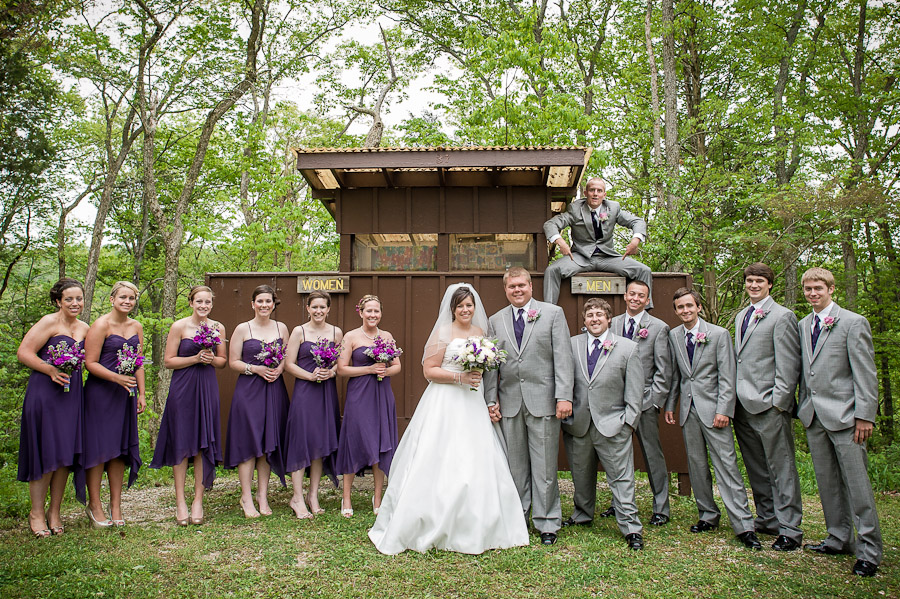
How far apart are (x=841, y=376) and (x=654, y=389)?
4.99ft

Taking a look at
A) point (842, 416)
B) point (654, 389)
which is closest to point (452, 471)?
point (654, 389)

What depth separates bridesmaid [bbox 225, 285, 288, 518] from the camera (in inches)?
221

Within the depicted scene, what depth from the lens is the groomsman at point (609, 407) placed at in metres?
4.89

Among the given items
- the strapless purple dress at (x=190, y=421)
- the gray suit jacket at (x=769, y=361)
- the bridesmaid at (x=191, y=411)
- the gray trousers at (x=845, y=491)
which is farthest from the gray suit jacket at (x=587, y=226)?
the strapless purple dress at (x=190, y=421)

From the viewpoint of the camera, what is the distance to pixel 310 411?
5789 millimetres

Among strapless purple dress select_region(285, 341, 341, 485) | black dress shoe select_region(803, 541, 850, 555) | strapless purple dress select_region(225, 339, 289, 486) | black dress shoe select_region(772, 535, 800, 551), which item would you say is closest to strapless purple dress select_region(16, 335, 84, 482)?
strapless purple dress select_region(225, 339, 289, 486)

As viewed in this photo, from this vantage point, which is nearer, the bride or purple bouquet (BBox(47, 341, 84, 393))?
the bride

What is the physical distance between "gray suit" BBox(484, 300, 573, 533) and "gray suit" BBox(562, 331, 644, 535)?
0.22m

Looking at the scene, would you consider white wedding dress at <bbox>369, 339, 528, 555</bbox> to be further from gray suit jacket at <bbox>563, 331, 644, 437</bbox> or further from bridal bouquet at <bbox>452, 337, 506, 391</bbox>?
gray suit jacket at <bbox>563, 331, 644, 437</bbox>

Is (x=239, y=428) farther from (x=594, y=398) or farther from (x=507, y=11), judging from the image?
(x=507, y=11)

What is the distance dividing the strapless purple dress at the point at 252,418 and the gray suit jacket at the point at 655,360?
134 inches

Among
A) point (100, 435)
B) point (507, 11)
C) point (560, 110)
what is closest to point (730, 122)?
point (560, 110)

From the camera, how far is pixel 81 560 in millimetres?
4188

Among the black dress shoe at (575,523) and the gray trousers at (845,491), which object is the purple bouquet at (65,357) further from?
the gray trousers at (845,491)
